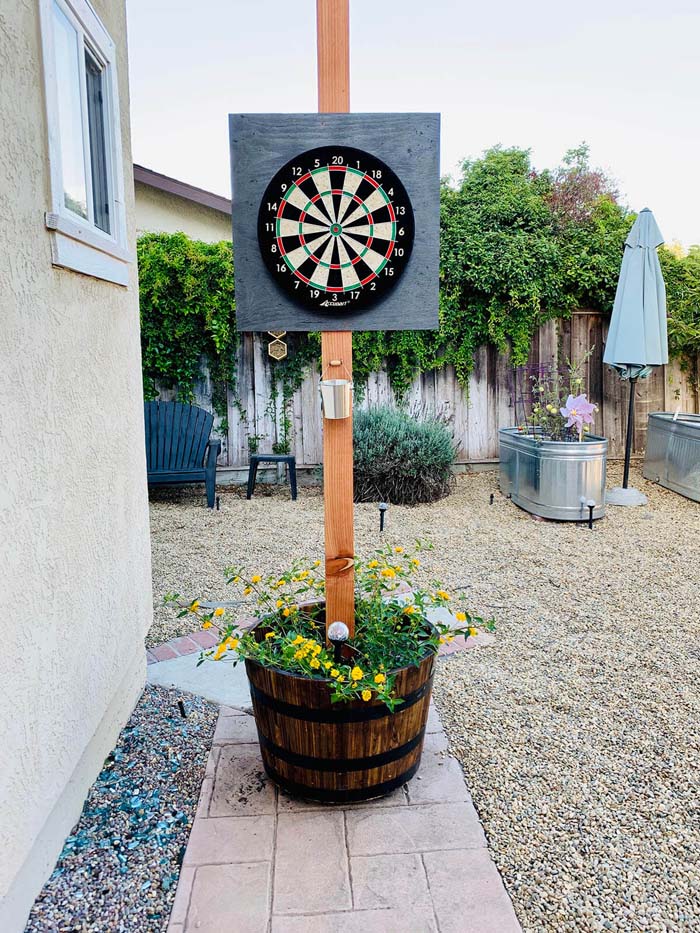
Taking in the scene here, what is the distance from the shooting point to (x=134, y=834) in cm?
185

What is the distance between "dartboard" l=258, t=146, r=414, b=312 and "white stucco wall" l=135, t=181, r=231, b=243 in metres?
8.05

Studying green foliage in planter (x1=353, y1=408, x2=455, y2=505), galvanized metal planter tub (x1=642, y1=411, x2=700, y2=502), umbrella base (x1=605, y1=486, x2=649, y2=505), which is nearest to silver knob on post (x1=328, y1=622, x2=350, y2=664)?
green foliage in planter (x1=353, y1=408, x2=455, y2=505)

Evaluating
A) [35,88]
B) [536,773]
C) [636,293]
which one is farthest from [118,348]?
[636,293]

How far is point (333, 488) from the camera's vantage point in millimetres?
2035

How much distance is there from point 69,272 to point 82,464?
532 millimetres

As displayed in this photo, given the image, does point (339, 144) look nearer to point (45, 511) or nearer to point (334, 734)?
point (45, 511)

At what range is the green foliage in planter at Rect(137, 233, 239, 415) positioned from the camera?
633 centimetres

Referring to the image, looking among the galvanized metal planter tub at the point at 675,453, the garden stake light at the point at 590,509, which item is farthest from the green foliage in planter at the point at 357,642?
the galvanized metal planter tub at the point at 675,453

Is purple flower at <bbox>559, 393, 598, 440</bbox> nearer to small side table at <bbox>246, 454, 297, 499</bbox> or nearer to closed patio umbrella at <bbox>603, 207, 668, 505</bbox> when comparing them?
closed patio umbrella at <bbox>603, 207, 668, 505</bbox>

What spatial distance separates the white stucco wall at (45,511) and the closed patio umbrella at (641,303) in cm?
486

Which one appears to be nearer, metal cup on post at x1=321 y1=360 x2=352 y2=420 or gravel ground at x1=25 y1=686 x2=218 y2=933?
gravel ground at x1=25 y1=686 x2=218 y2=933

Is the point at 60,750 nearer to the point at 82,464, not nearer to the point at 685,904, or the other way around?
the point at 82,464

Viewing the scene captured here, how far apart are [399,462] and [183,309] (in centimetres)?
254

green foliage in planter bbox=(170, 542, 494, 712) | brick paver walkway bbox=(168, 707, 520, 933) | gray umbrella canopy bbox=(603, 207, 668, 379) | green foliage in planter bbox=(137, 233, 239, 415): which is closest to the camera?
brick paver walkway bbox=(168, 707, 520, 933)
